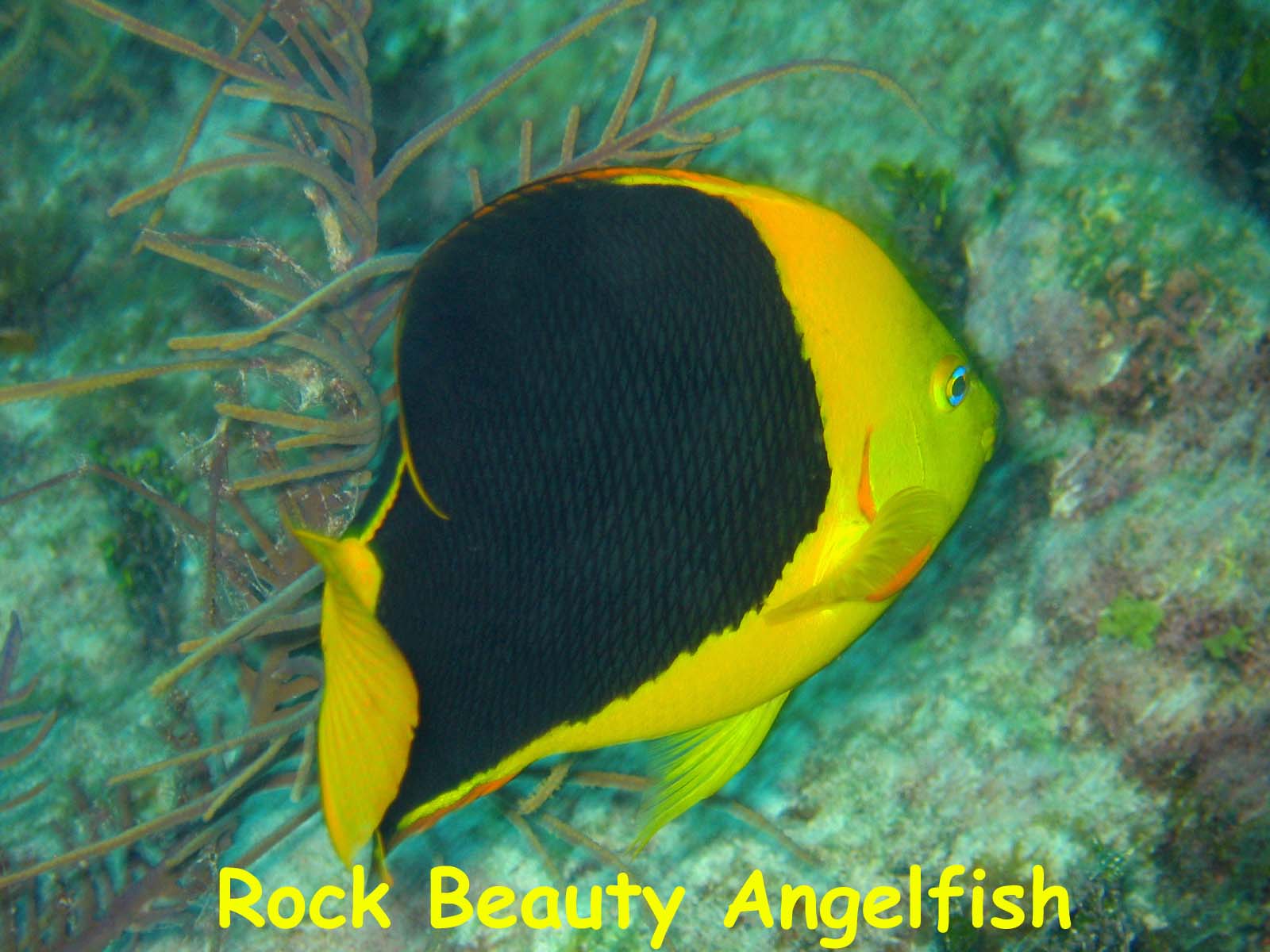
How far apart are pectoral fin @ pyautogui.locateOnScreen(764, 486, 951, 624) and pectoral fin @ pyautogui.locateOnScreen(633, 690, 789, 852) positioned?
0.97 ft

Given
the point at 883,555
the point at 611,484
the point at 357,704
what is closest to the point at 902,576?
the point at 883,555

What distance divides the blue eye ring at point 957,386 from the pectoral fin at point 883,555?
17 cm

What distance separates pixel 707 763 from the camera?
1.50 metres

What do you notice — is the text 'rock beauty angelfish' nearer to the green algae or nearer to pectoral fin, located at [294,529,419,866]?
pectoral fin, located at [294,529,419,866]

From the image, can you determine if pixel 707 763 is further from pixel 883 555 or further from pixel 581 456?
pixel 581 456

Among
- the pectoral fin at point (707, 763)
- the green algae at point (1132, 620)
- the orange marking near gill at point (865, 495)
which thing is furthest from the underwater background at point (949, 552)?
the orange marking near gill at point (865, 495)

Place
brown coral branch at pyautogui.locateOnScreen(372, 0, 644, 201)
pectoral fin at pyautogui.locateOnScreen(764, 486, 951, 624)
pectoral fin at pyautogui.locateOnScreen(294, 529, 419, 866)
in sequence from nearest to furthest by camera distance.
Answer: pectoral fin at pyautogui.locateOnScreen(294, 529, 419, 866) → pectoral fin at pyautogui.locateOnScreen(764, 486, 951, 624) → brown coral branch at pyautogui.locateOnScreen(372, 0, 644, 201)

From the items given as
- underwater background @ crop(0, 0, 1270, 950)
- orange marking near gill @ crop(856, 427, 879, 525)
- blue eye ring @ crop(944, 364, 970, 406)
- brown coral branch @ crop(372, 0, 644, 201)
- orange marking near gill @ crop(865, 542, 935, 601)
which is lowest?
underwater background @ crop(0, 0, 1270, 950)

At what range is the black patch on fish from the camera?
3.75ft

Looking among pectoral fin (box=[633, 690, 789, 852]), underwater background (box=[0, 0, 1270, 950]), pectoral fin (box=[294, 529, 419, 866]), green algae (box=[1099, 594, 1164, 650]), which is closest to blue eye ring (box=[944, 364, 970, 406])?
pectoral fin (box=[633, 690, 789, 852])

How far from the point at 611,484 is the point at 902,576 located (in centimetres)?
46

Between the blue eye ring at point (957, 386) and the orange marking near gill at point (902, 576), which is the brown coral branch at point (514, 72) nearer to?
the blue eye ring at point (957, 386)

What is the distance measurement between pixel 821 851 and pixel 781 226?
1951mm

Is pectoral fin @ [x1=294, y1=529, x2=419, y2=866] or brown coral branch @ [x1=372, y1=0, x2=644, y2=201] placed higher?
brown coral branch @ [x1=372, y1=0, x2=644, y2=201]
